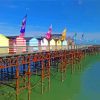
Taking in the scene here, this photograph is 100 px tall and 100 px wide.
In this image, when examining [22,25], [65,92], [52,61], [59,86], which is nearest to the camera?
[22,25]

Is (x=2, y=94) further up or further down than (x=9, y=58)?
further down

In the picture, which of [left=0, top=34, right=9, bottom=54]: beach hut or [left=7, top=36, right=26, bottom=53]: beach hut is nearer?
[left=0, top=34, right=9, bottom=54]: beach hut

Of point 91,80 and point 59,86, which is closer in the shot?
point 59,86

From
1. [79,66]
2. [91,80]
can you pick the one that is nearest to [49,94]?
[91,80]

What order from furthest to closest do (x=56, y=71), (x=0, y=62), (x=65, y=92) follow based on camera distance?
(x=56, y=71), (x=65, y=92), (x=0, y=62)

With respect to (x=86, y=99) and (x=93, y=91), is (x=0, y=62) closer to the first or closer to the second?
(x=86, y=99)

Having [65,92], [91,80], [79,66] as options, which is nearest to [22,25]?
[65,92]

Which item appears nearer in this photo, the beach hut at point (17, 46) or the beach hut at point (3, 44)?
the beach hut at point (3, 44)

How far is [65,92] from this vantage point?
2878 cm

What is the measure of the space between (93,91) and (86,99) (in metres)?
3.82

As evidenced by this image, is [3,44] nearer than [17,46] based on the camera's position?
No

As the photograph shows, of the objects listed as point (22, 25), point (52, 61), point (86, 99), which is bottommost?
point (86, 99)

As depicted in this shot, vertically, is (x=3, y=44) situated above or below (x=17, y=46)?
above

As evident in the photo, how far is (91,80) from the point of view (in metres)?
37.1
